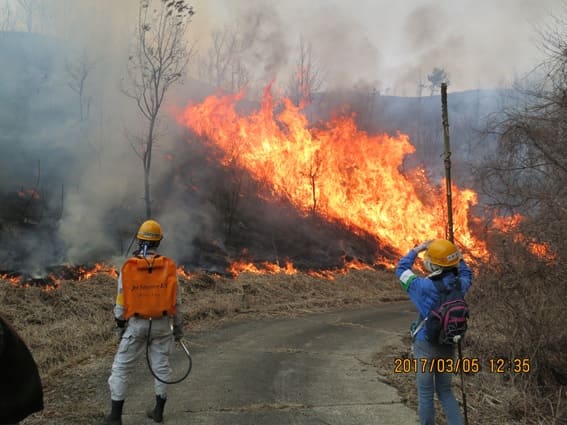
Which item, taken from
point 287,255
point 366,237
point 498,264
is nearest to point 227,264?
point 287,255

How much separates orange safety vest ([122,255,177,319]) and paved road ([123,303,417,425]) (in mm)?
1151

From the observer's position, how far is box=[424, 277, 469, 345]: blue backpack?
3615 mm

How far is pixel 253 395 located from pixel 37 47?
27506 mm

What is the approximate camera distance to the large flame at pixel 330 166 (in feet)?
79.4

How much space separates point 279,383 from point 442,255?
3276mm

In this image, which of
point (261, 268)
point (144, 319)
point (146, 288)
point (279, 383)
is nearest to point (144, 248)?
point (146, 288)

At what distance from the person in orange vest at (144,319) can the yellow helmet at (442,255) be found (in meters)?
2.52

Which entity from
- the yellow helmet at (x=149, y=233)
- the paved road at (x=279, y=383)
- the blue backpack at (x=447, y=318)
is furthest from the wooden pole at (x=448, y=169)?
the yellow helmet at (x=149, y=233)

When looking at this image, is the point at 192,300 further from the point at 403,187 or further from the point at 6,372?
the point at 403,187

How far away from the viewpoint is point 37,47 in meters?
25.8
